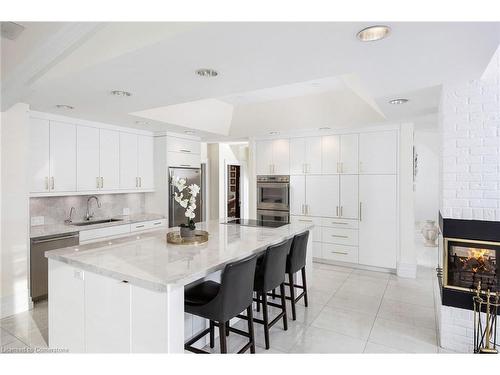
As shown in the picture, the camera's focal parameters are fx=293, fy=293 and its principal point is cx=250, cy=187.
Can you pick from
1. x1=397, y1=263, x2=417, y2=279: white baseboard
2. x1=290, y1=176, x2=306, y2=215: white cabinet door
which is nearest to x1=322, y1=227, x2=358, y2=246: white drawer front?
x1=290, y1=176, x2=306, y2=215: white cabinet door

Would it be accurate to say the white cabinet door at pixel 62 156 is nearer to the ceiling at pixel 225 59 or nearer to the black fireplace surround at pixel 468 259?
the ceiling at pixel 225 59

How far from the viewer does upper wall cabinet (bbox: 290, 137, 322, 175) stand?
17.3ft

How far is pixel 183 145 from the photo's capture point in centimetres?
543

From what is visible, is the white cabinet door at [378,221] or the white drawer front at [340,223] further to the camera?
the white drawer front at [340,223]

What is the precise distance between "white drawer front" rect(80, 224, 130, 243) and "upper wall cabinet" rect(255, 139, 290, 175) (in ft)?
8.88

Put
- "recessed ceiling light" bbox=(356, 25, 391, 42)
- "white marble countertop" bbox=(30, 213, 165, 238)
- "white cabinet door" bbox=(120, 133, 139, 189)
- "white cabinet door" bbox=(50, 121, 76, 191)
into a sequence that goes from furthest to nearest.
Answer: "white cabinet door" bbox=(120, 133, 139, 189)
"white cabinet door" bbox=(50, 121, 76, 191)
"white marble countertop" bbox=(30, 213, 165, 238)
"recessed ceiling light" bbox=(356, 25, 391, 42)

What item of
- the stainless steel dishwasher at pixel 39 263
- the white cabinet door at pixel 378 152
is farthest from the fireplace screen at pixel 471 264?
the stainless steel dishwasher at pixel 39 263

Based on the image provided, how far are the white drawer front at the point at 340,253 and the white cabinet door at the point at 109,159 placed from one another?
3.68m

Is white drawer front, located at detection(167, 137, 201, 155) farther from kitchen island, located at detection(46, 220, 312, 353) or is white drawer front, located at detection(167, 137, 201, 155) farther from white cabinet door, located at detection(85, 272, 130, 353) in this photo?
white cabinet door, located at detection(85, 272, 130, 353)

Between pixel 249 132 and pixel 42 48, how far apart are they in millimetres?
3955

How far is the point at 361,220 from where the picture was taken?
16.0ft

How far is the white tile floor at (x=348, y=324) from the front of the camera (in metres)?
2.62

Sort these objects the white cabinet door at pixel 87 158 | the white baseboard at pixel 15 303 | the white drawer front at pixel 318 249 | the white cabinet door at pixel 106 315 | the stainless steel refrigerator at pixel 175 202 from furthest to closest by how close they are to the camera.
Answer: the white drawer front at pixel 318 249 < the stainless steel refrigerator at pixel 175 202 < the white cabinet door at pixel 87 158 < the white baseboard at pixel 15 303 < the white cabinet door at pixel 106 315

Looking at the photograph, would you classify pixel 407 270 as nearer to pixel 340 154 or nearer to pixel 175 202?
pixel 340 154
